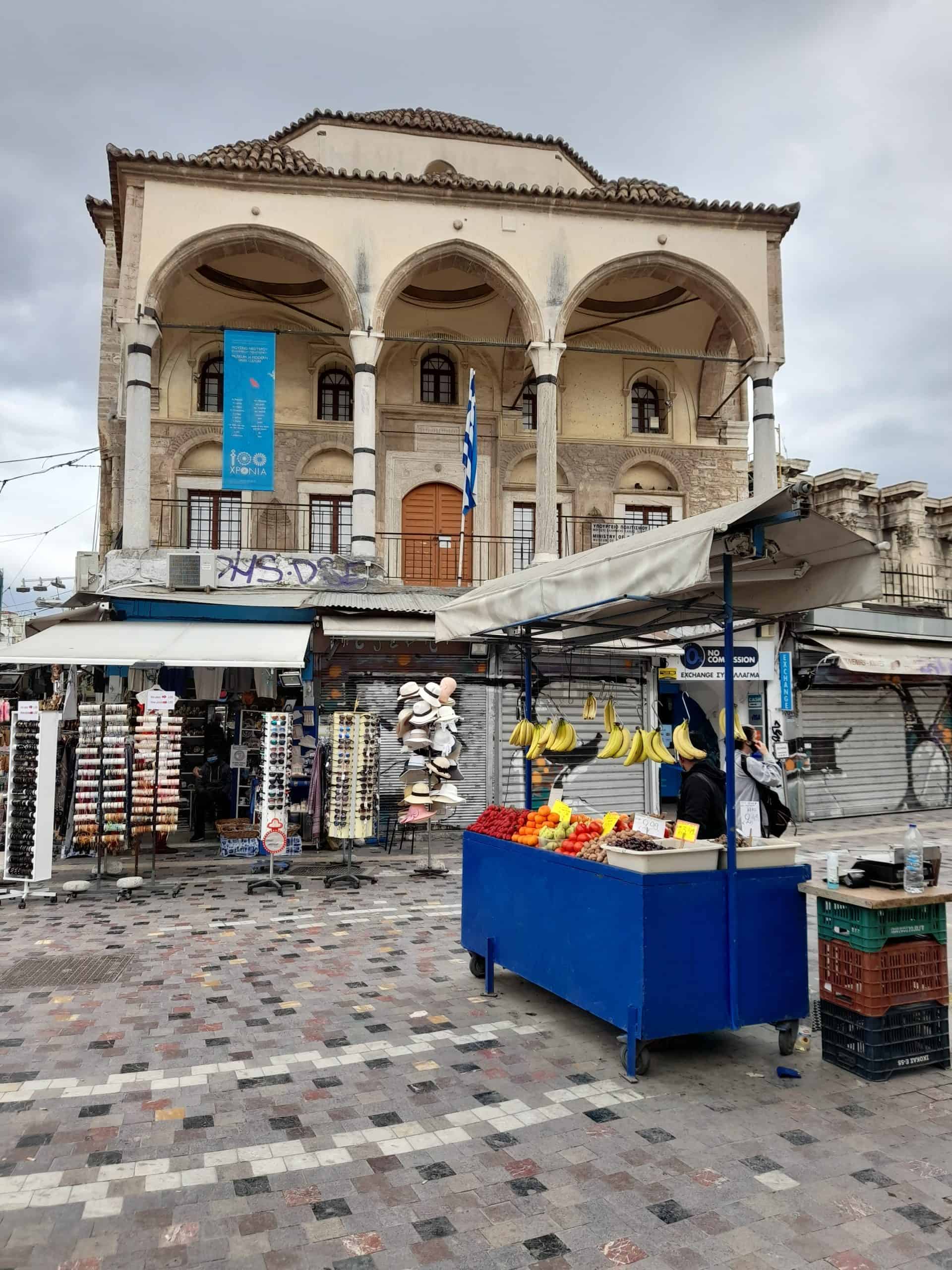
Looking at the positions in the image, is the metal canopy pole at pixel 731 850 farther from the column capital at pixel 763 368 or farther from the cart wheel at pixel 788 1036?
the column capital at pixel 763 368

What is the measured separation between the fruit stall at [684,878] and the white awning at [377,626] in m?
7.85

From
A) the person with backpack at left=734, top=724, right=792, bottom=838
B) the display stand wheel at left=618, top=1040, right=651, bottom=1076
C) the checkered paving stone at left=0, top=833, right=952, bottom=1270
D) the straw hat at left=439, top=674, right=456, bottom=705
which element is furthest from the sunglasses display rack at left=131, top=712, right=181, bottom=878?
the display stand wheel at left=618, top=1040, right=651, bottom=1076

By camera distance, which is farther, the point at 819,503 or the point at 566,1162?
the point at 819,503

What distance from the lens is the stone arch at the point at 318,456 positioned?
18234 millimetres

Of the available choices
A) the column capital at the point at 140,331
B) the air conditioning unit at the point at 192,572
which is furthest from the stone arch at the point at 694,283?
the air conditioning unit at the point at 192,572

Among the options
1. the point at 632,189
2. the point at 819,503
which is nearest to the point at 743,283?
the point at 632,189

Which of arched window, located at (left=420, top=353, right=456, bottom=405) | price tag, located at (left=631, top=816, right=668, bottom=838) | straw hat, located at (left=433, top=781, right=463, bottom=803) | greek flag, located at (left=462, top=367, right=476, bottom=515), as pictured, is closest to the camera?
price tag, located at (left=631, top=816, right=668, bottom=838)

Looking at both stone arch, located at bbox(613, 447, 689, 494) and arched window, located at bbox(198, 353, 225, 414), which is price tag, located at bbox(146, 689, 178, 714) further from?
stone arch, located at bbox(613, 447, 689, 494)

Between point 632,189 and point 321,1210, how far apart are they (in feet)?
57.7

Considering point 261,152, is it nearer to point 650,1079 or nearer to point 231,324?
point 231,324

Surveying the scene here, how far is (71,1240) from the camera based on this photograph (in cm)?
341

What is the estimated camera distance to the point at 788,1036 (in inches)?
208

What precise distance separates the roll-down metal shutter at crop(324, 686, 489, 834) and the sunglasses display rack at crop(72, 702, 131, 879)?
4493 mm

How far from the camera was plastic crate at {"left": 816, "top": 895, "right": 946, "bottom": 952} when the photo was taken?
4863 millimetres
